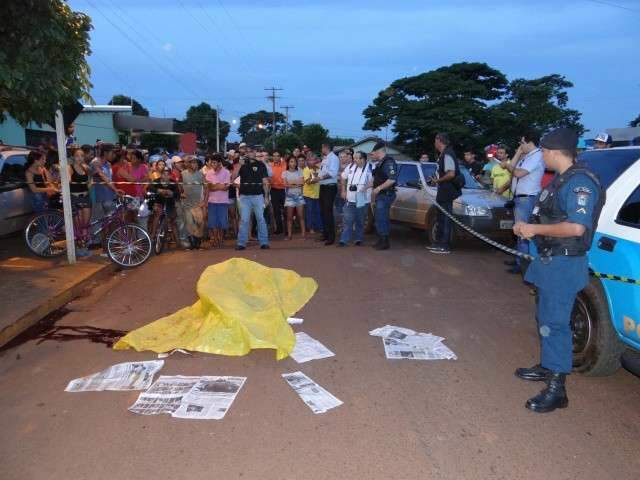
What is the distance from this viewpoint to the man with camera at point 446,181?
31.3 ft

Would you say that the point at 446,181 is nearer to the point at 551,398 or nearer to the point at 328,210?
the point at 328,210

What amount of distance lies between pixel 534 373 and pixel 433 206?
6.56 metres

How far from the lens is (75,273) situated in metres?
8.05

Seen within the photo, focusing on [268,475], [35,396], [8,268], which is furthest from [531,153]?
[8,268]

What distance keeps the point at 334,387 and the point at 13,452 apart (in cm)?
224

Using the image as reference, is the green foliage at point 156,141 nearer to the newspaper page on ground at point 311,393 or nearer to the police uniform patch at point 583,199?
the newspaper page on ground at point 311,393

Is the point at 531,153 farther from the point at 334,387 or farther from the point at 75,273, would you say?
the point at 75,273

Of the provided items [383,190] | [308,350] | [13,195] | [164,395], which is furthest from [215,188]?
[164,395]

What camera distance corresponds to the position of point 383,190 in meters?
10.1

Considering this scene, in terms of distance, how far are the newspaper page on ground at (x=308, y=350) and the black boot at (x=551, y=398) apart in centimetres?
181

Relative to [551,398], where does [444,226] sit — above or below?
above

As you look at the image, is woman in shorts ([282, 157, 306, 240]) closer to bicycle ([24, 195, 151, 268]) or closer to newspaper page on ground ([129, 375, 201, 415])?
bicycle ([24, 195, 151, 268])

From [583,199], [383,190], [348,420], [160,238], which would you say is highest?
[583,199]

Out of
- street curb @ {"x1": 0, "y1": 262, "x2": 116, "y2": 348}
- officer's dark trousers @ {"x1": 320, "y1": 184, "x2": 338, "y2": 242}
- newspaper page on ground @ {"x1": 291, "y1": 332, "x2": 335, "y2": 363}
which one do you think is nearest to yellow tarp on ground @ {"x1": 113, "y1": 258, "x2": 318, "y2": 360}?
newspaper page on ground @ {"x1": 291, "y1": 332, "x2": 335, "y2": 363}
